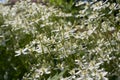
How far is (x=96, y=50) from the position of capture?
2.69m

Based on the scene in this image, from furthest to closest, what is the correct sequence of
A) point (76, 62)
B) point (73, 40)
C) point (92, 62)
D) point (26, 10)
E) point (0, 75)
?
1. point (26, 10)
2. point (0, 75)
3. point (73, 40)
4. point (76, 62)
5. point (92, 62)

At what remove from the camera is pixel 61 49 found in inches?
106

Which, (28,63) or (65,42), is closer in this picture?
(65,42)

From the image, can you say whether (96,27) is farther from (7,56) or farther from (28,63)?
(7,56)

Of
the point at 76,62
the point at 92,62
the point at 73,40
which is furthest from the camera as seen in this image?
the point at 73,40

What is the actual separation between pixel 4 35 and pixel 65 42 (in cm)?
89

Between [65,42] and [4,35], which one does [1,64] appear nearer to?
[4,35]

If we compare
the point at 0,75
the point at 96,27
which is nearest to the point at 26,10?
the point at 0,75

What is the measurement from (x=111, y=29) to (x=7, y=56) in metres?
1.01

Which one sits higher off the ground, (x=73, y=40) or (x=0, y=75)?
(x=73, y=40)

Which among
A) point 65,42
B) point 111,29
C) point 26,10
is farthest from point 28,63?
point 26,10

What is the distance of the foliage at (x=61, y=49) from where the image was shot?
2.58 metres

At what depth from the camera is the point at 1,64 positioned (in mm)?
Answer: 3410

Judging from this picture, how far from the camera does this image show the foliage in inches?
102
